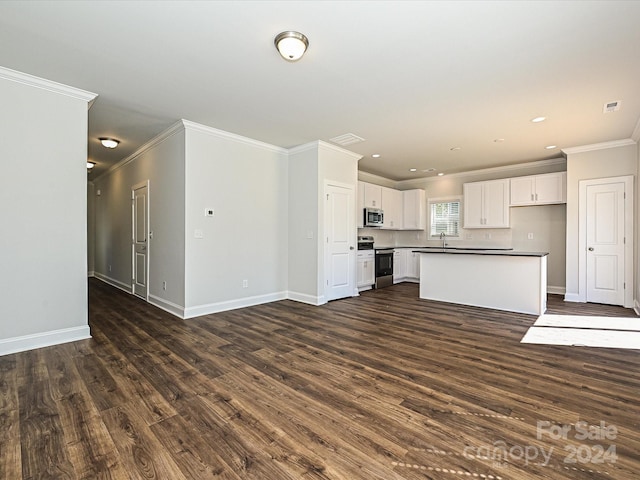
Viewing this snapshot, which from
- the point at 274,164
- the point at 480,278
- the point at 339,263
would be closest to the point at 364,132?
the point at 274,164

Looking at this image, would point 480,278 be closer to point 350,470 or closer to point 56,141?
point 350,470

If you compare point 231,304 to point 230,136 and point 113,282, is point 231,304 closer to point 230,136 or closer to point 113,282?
point 230,136

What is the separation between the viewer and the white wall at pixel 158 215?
14.8 ft

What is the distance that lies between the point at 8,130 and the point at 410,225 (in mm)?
7488

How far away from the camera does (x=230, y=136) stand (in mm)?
4836

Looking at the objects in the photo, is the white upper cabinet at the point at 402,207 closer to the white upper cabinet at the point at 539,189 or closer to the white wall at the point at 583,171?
the white upper cabinet at the point at 539,189

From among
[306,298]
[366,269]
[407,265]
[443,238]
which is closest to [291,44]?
[306,298]

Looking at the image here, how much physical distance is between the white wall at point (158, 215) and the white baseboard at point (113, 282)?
0.02m

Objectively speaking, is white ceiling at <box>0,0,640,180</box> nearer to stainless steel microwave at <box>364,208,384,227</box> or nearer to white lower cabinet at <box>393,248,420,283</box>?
stainless steel microwave at <box>364,208,384,227</box>

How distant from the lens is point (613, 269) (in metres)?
5.15

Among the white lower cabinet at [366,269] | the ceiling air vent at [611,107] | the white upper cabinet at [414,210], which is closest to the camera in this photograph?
the ceiling air vent at [611,107]

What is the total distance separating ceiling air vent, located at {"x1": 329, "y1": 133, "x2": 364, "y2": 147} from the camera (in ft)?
16.1

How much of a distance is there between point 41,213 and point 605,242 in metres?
7.89

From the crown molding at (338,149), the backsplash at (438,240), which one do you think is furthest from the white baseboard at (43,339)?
the backsplash at (438,240)
